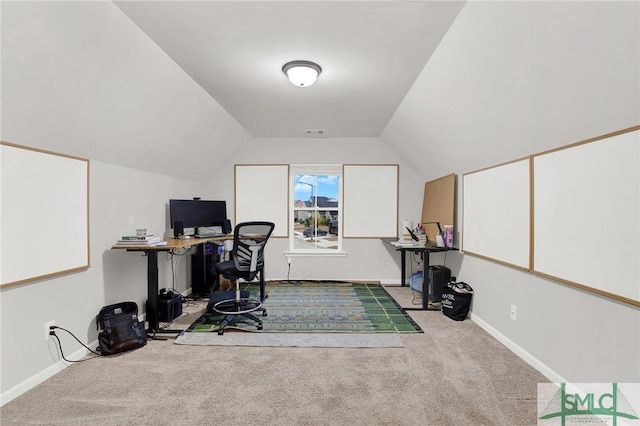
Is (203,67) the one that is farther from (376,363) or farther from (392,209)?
(392,209)

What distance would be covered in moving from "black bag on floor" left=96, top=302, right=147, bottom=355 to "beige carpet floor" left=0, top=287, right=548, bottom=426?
0.09 m

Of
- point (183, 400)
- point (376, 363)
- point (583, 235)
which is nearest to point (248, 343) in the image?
point (183, 400)

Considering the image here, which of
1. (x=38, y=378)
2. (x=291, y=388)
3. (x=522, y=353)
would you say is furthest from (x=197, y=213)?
(x=522, y=353)

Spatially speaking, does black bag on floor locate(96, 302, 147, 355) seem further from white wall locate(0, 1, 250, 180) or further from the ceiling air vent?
the ceiling air vent

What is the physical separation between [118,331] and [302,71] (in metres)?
2.82

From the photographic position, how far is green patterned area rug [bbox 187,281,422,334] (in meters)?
3.49

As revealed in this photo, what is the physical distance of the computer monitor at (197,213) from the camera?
428 cm

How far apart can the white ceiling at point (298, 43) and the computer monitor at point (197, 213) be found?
1.54 metres

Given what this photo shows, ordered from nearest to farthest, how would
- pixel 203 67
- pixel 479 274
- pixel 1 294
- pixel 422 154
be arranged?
pixel 1 294, pixel 203 67, pixel 479 274, pixel 422 154

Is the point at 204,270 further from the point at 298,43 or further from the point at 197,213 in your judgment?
the point at 298,43

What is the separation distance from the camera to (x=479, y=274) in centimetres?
362

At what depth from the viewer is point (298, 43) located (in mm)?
2578

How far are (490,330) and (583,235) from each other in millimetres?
1574

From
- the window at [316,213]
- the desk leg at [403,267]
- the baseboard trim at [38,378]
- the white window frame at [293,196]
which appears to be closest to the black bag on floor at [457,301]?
the desk leg at [403,267]
